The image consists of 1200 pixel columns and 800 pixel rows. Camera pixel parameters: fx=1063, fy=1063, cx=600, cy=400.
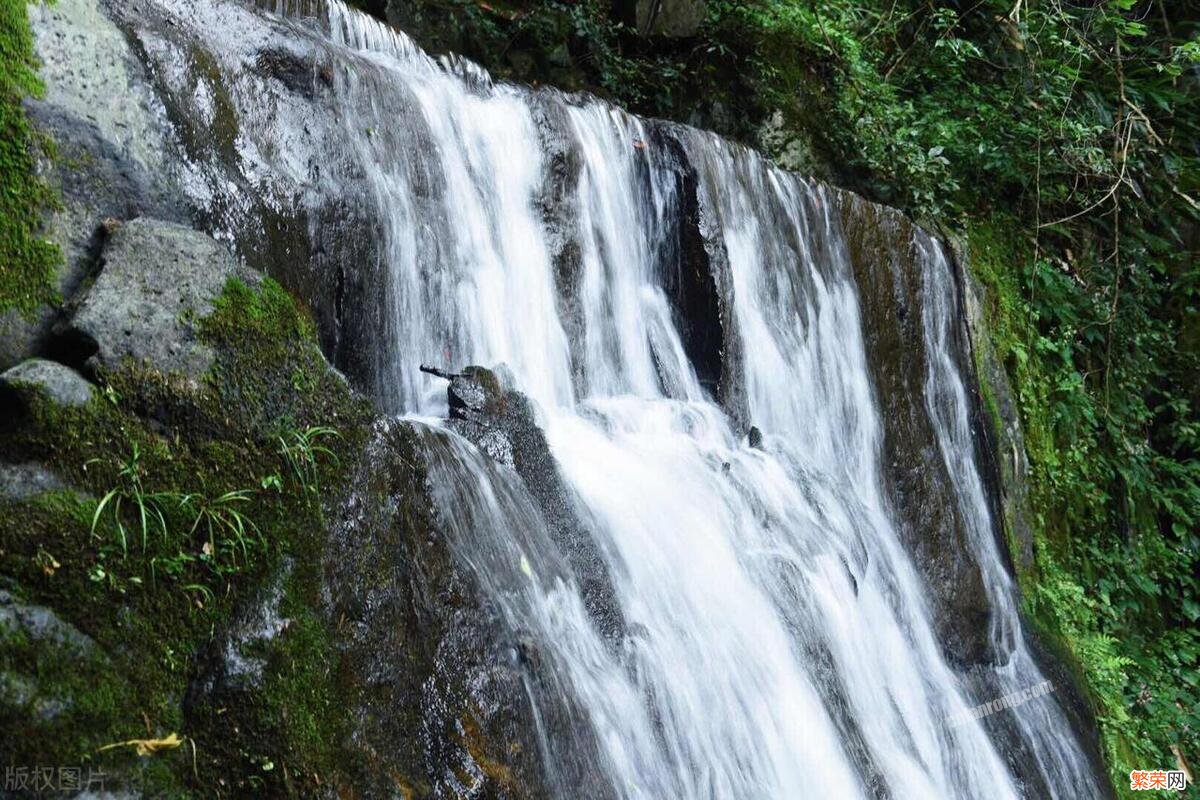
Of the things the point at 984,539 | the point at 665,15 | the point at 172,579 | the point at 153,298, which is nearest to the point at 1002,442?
the point at 984,539

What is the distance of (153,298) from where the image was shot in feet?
9.66

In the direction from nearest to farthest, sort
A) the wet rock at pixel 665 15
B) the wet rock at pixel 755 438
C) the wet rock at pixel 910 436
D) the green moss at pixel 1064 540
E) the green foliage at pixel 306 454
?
the green foliage at pixel 306 454 → the wet rock at pixel 755 438 → the wet rock at pixel 910 436 → the green moss at pixel 1064 540 → the wet rock at pixel 665 15

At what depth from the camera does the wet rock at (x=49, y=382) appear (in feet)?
8.31

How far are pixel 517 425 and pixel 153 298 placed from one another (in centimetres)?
153

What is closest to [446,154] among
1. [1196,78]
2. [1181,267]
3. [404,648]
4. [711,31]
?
[404,648]

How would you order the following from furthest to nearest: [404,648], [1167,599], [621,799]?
[1167,599] < [621,799] < [404,648]

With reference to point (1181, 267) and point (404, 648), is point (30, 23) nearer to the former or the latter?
point (404, 648)

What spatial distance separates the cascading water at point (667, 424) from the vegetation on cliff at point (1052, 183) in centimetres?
132

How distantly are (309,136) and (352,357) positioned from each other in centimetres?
96

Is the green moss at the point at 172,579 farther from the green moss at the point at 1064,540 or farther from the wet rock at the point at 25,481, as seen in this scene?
the green moss at the point at 1064,540

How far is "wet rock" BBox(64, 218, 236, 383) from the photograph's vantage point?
2.80 metres

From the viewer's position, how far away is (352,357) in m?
4.46

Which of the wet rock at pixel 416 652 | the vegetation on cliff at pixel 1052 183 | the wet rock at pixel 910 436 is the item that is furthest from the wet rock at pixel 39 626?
the vegetation on cliff at pixel 1052 183

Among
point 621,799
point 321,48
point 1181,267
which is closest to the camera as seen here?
point 621,799
